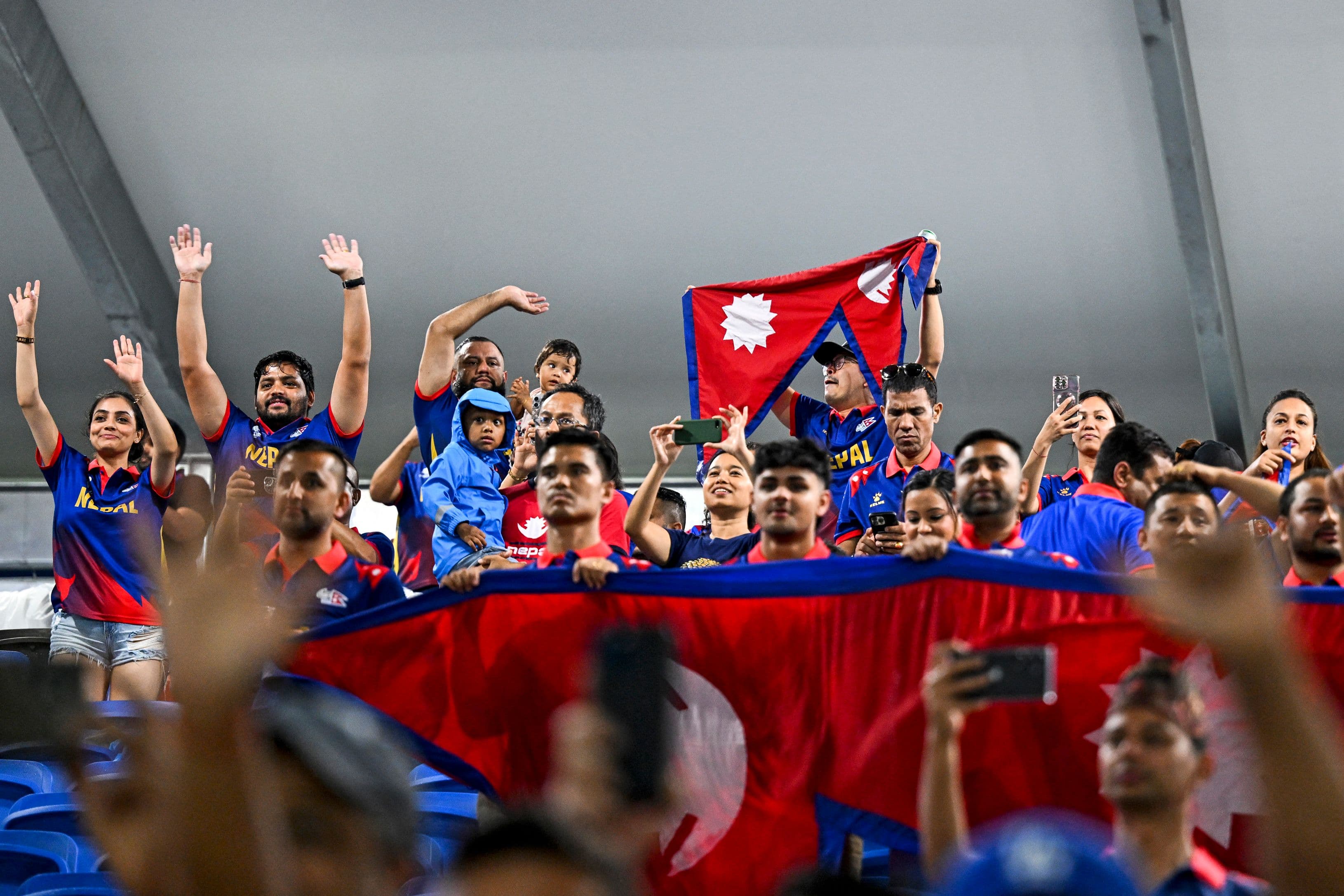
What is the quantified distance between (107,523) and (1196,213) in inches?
244

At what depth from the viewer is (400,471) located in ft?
19.5

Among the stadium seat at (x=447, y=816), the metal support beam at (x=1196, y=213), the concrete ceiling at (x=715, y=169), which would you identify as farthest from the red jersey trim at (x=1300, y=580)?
the concrete ceiling at (x=715, y=169)

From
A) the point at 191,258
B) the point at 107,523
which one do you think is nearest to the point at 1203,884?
the point at 107,523

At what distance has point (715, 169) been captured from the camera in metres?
8.90

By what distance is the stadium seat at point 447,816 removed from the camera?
3.79 meters

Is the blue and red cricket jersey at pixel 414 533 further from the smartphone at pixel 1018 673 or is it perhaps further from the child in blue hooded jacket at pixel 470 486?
the smartphone at pixel 1018 673

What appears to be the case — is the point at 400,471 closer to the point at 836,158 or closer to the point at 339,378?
the point at 339,378

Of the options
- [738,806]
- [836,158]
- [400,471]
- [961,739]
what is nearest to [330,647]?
[738,806]

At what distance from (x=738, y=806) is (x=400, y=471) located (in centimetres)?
297

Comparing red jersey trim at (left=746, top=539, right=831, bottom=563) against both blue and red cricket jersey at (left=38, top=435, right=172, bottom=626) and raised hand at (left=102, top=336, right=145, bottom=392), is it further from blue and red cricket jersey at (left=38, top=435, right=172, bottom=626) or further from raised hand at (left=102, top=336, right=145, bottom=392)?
raised hand at (left=102, top=336, right=145, bottom=392)

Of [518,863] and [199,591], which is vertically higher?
[199,591]

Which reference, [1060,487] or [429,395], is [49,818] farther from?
[1060,487]

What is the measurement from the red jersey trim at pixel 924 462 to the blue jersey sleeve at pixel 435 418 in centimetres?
182

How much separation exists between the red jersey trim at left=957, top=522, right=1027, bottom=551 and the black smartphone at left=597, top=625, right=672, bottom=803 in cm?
244
